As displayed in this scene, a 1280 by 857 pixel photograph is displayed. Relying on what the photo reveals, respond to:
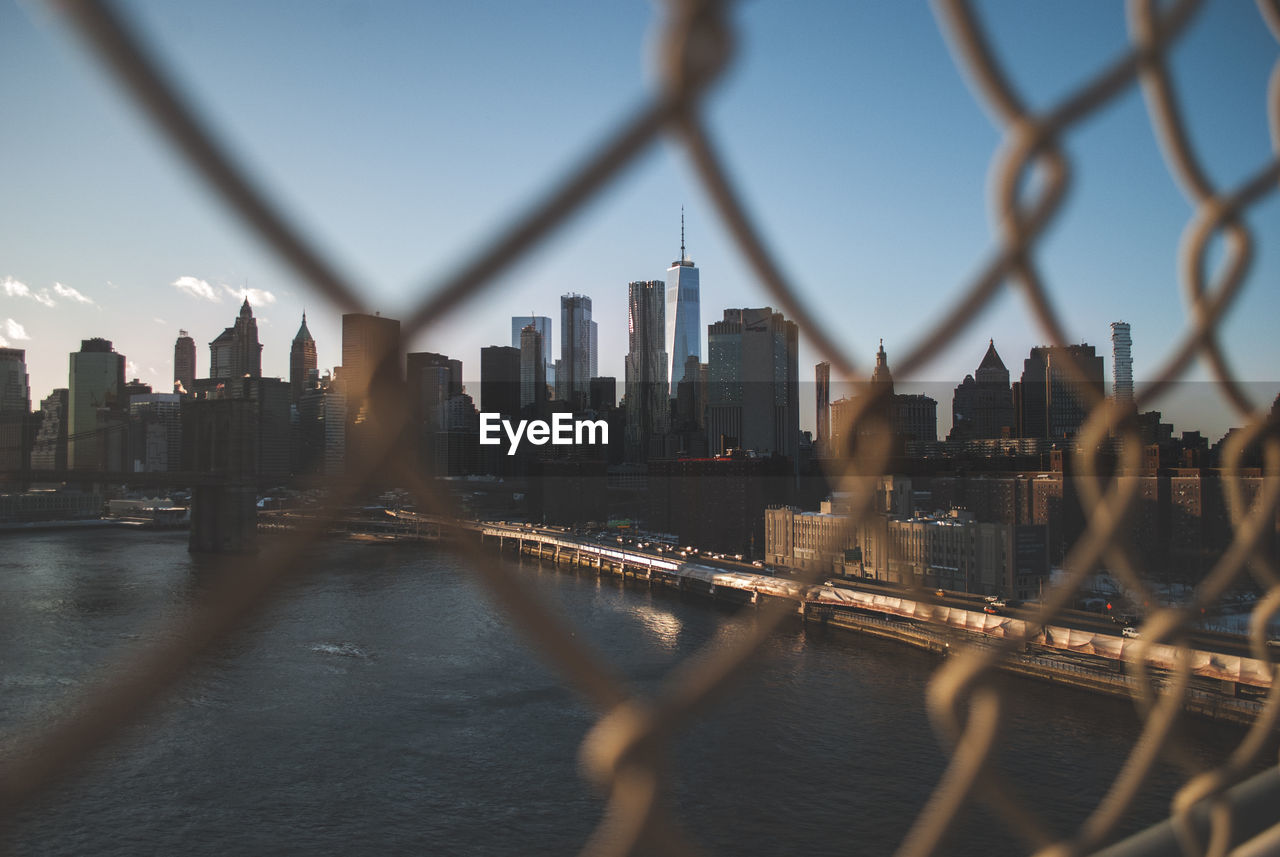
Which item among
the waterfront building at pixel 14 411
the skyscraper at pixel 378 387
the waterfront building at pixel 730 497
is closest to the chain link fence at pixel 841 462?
the skyscraper at pixel 378 387

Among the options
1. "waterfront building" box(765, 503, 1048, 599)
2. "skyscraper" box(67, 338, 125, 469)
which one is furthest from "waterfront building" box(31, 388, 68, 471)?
"waterfront building" box(765, 503, 1048, 599)

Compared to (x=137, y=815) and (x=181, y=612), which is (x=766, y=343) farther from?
(x=137, y=815)

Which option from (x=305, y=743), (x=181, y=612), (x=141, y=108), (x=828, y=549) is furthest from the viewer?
(x=181, y=612)

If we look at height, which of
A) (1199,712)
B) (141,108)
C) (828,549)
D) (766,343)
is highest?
(766,343)

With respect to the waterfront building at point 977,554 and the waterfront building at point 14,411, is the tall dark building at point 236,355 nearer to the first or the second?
the waterfront building at point 14,411

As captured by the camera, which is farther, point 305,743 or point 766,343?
point 766,343

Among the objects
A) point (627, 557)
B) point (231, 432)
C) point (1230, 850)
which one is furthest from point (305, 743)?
point (231, 432)
